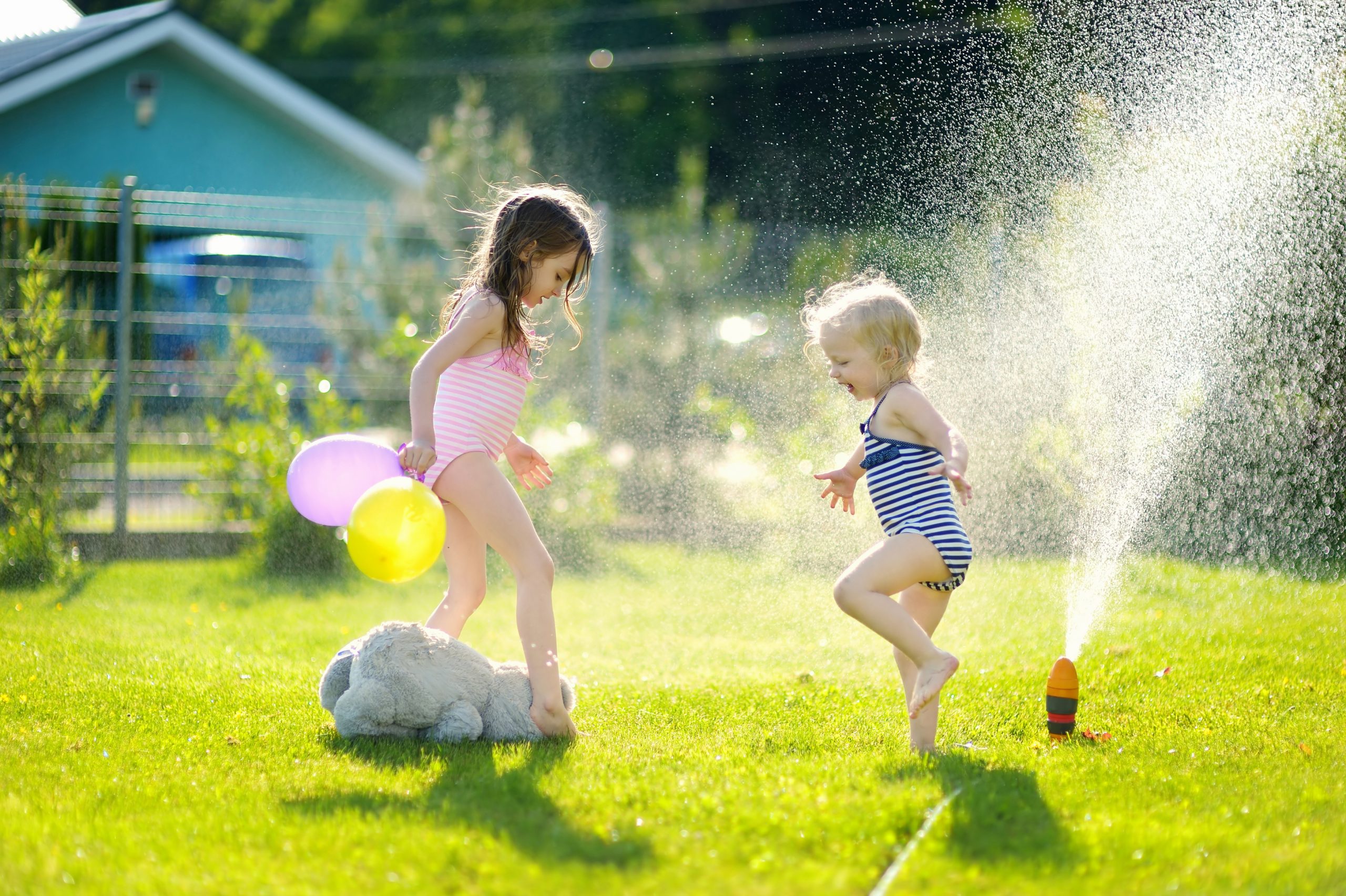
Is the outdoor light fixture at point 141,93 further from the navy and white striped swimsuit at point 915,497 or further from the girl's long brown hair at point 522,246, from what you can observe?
the navy and white striped swimsuit at point 915,497

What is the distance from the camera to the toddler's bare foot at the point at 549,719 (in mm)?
3812

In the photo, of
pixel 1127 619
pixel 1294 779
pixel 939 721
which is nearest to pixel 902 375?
pixel 939 721

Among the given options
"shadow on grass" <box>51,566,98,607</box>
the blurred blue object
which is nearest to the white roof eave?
the blurred blue object

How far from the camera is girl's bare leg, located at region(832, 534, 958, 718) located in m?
3.54

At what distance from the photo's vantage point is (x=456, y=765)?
11.4 ft

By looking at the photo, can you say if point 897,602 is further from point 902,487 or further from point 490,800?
point 490,800

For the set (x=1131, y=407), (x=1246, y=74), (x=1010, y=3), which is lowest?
(x=1131, y=407)

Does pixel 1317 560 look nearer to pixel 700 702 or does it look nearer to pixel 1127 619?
pixel 1127 619

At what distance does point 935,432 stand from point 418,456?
1511 mm

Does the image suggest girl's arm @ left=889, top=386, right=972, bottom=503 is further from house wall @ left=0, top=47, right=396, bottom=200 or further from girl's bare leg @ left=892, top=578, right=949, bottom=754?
house wall @ left=0, top=47, right=396, bottom=200

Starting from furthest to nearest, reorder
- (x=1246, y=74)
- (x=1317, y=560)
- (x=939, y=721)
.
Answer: (x=1317, y=560), (x=1246, y=74), (x=939, y=721)

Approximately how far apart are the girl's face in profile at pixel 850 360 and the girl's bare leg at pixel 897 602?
0.51 m

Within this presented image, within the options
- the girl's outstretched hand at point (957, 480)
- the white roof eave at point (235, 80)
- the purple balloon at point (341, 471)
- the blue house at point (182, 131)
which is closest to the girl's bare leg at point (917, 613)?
the girl's outstretched hand at point (957, 480)

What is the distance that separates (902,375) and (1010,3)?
7.56 meters
